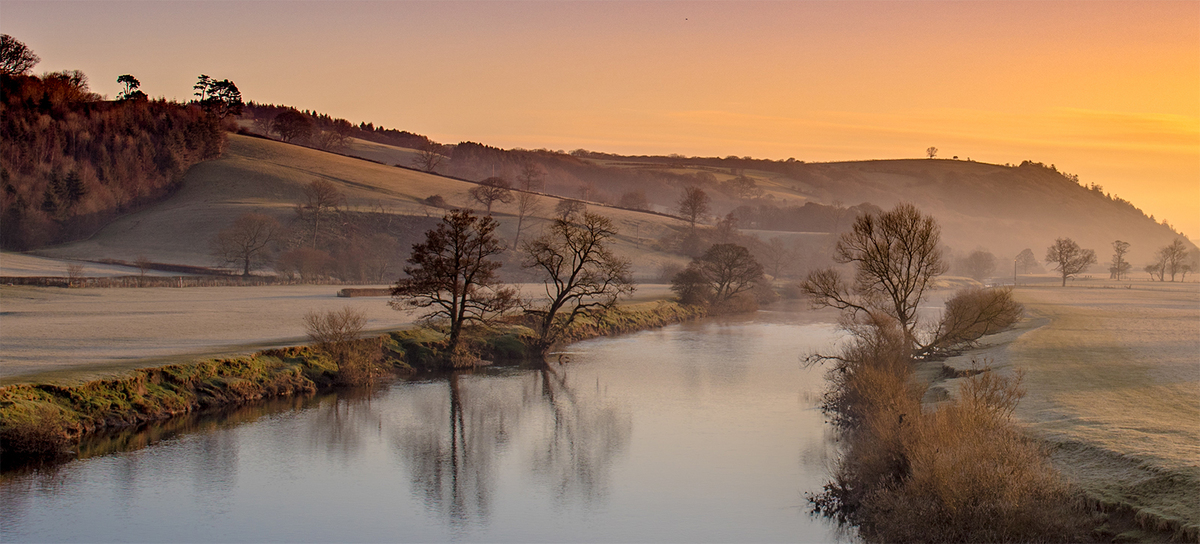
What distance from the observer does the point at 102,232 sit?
88875mm

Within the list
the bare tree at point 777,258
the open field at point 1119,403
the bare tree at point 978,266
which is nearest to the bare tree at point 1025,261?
the bare tree at point 978,266

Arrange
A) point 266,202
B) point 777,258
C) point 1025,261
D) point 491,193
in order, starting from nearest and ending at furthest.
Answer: point 266,202 < point 491,193 < point 777,258 < point 1025,261

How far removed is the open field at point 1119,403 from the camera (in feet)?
49.9

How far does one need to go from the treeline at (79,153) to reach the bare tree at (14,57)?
1589 mm

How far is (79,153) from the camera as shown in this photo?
319 ft

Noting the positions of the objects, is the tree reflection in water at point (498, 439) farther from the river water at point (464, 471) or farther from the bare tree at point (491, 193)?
the bare tree at point (491, 193)

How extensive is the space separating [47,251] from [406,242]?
32.8 meters

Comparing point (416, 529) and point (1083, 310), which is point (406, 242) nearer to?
point (1083, 310)

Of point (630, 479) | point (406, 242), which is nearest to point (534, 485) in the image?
point (630, 479)

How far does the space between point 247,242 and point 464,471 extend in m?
58.6

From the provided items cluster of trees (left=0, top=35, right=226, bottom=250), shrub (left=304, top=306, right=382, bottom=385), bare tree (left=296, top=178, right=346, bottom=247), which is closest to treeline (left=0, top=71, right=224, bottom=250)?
cluster of trees (left=0, top=35, right=226, bottom=250)

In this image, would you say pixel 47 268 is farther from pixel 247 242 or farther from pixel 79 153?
pixel 79 153

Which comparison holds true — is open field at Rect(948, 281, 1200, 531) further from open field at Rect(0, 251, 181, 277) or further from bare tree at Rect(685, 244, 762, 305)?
open field at Rect(0, 251, 181, 277)

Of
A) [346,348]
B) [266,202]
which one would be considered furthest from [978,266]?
[346,348]
